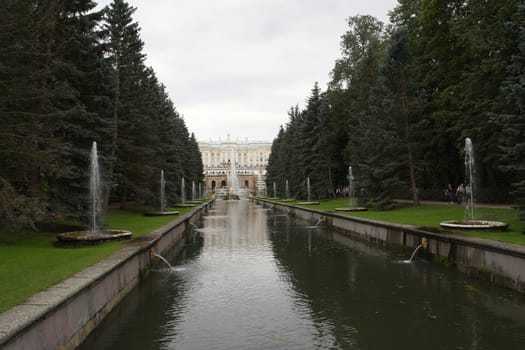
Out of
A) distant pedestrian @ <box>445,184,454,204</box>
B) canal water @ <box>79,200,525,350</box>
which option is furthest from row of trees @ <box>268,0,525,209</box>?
canal water @ <box>79,200,525,350</box>

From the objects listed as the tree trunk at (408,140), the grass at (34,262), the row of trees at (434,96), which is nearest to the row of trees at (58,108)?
the grass at (34,262)

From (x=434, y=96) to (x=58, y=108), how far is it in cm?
2290

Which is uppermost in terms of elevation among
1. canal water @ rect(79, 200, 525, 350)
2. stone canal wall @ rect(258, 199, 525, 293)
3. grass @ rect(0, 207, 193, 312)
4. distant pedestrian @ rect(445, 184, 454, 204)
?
distant pedestrian @ rect(445, 184, 454, 204)

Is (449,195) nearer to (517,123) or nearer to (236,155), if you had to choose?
(517,123)

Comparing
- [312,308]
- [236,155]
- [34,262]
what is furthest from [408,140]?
[236,155]

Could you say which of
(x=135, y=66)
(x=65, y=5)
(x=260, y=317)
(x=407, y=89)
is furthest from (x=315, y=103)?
(x=260, y=317)

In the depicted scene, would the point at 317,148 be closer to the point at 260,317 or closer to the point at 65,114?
the point at 65,114

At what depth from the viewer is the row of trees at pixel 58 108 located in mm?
10438

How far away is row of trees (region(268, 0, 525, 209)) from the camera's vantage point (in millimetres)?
Answer: 19516

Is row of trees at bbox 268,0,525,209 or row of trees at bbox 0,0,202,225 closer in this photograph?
row of trees at bbox 0,0,202,225

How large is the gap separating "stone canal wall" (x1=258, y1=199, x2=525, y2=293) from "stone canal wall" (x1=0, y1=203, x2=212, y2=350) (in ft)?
24.6

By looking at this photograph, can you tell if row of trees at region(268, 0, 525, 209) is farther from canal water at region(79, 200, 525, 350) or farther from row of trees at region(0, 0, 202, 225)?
row of trees at region(0, 0, 202, 225)

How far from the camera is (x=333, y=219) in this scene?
2262cm

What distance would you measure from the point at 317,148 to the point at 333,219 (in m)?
19.5
